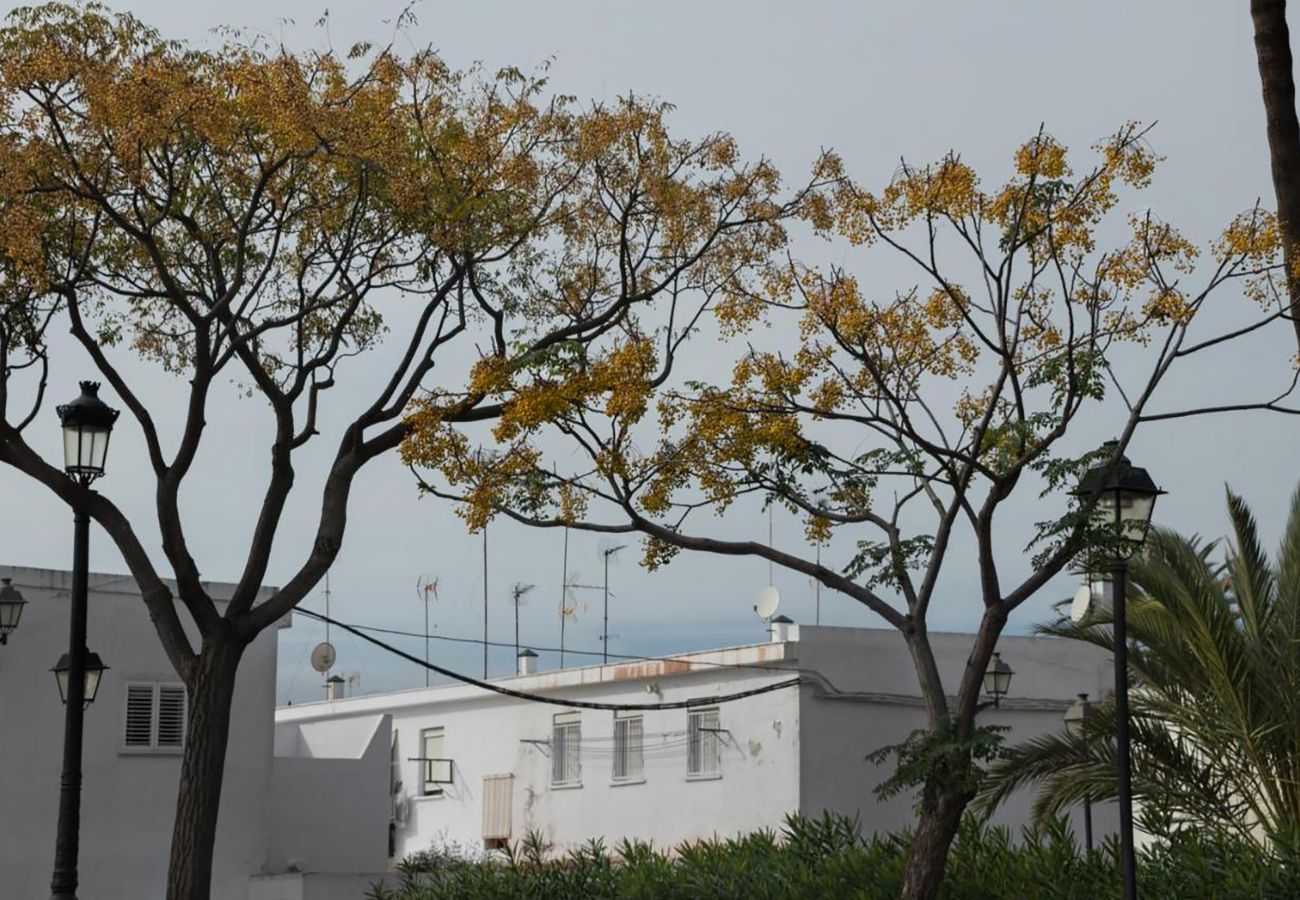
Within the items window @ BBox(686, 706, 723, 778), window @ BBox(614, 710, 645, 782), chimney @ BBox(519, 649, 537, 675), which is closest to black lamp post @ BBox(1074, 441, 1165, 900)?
window @ BBox(686, 706, 723, 778)

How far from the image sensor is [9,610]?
64.5 feet

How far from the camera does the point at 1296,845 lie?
1398 cm

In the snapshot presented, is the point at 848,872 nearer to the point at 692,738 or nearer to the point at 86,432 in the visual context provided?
the point at 86,432

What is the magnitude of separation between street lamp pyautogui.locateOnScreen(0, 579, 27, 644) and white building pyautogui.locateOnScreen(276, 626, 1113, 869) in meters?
6.43

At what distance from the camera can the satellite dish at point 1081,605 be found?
2181 cm

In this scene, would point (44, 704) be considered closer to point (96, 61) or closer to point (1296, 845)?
point (96, 61)

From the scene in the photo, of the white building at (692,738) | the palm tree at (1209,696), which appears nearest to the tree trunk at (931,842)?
the palm tree at (1209,696)

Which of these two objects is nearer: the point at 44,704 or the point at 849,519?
the point at 849,519

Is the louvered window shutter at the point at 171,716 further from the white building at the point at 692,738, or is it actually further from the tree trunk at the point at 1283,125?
the tree trunk at the point at 1283,125

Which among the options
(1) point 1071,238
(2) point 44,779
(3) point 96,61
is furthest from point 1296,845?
(2) point 44,779

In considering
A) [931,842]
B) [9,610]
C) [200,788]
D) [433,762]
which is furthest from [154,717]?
[433,762]

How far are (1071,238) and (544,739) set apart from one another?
19846 millimetres

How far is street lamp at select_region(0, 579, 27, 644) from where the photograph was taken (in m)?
19.6

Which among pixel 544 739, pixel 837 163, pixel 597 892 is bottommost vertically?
pixel 597 892
